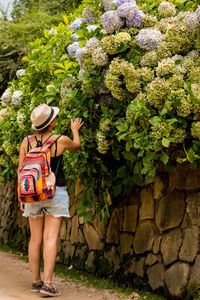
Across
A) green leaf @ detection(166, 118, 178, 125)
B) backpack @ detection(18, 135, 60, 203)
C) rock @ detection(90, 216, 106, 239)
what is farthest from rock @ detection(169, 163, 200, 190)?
rock @ detection(90, 216, 106, 239)

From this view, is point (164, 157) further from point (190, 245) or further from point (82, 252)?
point (82, 252)

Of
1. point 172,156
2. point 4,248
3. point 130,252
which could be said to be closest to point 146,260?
point 130,252

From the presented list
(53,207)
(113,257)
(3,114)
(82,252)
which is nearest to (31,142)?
(53,207)

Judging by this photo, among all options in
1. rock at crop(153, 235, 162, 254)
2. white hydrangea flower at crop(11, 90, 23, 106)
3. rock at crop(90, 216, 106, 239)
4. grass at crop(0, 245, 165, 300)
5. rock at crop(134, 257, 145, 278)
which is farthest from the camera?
white hydrangea flower at crop(11, 90, 23, 106)

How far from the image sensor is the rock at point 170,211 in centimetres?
614

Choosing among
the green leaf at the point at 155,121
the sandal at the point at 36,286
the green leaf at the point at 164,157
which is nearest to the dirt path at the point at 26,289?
the sandal at the point at 36,286

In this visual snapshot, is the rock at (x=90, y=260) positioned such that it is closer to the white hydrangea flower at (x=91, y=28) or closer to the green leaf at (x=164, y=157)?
the green leaf at (x=164, y=157)

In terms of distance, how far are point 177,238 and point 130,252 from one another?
962mm

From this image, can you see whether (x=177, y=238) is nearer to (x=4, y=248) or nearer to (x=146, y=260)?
(x=146, y=260)

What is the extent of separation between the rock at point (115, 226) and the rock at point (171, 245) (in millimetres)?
967

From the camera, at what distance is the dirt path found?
598 cm

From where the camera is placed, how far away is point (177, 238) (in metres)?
6.14

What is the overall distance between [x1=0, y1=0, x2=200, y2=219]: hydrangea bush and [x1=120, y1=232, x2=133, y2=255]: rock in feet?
1.48

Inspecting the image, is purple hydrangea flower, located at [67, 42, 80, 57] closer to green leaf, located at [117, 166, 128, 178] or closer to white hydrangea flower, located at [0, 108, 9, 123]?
green leaf, located at [117, 166, 128, 178]
